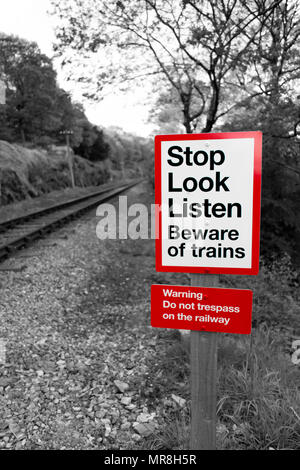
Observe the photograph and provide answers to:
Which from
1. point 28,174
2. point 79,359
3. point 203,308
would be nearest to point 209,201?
point 203,308

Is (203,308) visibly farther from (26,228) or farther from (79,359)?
(26,228)

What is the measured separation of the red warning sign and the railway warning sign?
0.33ft

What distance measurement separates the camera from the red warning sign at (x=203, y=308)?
5.15 feet

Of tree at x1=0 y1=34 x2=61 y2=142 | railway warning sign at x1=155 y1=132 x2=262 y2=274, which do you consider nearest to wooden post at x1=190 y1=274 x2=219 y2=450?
railway warning sign at x1=155 y1=132 x2=262 y2=274

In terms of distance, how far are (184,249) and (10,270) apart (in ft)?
18.2

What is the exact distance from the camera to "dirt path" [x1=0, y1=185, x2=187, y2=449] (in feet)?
9.27

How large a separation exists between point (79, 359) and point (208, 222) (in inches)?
110

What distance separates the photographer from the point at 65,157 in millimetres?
32781

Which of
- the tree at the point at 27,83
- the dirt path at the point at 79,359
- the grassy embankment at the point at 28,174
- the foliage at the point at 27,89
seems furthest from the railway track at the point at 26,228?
the tree at the point at 27,83

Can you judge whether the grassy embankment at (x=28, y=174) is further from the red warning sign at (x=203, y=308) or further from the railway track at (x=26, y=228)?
the red warning sign at (x=203, y=308)

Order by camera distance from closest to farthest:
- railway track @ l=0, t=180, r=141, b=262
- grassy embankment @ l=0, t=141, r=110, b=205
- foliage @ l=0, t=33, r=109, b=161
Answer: railway track @ l=0, t=180, r=141, b=262 < grassy embankment @ l=0, t=141, r=110, b=205 < foliage @ l=0, t=33, r=109, b=161

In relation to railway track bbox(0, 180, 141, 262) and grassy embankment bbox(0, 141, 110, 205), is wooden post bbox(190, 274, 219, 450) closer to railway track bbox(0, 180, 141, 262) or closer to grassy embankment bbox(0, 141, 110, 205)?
Result: railway track bbox(0, 180, 141, 262)

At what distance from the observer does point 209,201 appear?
1578 mm

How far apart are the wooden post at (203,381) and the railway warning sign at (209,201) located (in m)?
0.11
